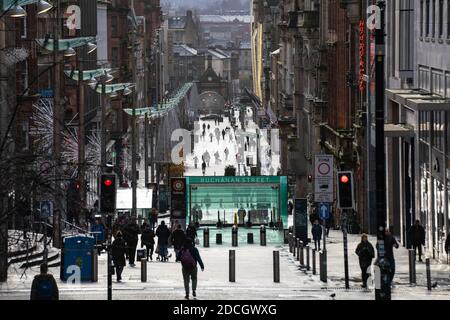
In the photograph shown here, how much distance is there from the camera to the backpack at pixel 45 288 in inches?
1010

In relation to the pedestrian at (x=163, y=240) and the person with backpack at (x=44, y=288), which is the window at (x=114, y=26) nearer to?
the pedestrian at (x=163, y=240)

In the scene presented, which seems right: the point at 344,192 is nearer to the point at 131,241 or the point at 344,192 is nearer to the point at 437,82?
the point at 131,241

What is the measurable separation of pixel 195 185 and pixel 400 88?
26.8 feet

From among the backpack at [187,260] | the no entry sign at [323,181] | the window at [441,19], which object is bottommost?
the backpack at [187,260]

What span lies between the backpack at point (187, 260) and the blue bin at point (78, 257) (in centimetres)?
421

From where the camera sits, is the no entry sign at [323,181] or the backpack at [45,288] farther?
the no entry sign at [323,181]

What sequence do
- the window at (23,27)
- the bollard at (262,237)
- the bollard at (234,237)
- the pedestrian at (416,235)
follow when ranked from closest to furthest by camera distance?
the pedestrian at (416,235)
the bollard at (234,237)
the bollard at (262,237)
the window at (23,27)

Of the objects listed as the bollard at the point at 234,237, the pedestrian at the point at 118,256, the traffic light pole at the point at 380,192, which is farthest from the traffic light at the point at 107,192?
the bollard at the point at 234,237

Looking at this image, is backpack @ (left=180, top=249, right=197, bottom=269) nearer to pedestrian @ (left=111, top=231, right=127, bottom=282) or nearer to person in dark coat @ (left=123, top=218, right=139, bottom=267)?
pedestrian @ (left=111, top=231, right=127, bottom=282)

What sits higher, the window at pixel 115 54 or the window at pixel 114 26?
the window at pixel 114 26

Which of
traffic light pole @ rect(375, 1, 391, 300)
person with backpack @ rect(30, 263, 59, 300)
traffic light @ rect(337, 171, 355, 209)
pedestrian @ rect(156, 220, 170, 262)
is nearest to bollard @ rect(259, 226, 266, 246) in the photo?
pedestrian @ rect(156, 220, 170, 262)

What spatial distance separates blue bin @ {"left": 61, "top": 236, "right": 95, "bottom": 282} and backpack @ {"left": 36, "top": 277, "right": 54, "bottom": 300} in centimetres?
1068
